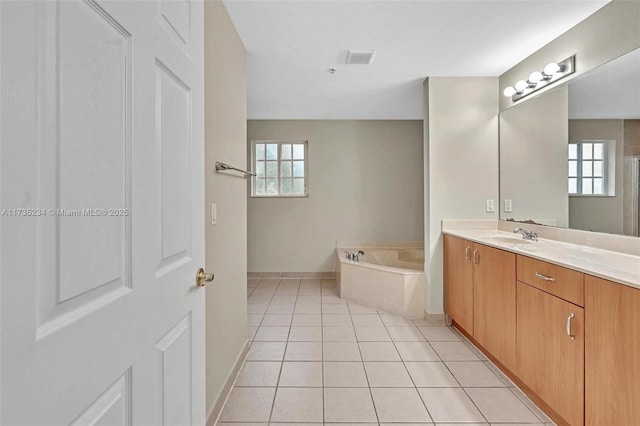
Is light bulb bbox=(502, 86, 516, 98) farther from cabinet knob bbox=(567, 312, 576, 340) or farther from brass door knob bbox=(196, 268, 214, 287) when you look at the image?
brass door knob bbox=(196, 268, 214, 287)

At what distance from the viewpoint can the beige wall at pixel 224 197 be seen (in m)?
1.70

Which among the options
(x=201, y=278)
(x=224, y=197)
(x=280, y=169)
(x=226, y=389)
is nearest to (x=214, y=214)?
(x=224, y=197)

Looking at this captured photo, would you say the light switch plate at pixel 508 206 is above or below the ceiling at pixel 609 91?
below

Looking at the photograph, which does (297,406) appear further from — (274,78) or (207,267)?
(274,78)

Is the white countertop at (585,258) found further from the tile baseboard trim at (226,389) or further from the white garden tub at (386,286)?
the tile baseboard trim at (226,389)

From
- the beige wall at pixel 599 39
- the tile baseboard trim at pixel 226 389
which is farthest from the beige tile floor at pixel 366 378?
the beige wall at pixel 599 39

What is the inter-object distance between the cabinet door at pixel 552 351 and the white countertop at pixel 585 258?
19 centimetres

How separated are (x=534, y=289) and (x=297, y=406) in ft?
4.97

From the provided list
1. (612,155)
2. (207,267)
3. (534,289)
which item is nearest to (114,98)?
(207,267)

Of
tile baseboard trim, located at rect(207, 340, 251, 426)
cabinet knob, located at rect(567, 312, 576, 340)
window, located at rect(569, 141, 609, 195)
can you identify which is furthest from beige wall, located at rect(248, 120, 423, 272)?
cabinet knob, located at rect(567, 312, 576, 340)

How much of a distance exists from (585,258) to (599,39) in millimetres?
1412

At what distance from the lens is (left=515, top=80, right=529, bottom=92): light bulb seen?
2.66 meters

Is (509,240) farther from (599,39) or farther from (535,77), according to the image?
(599,39)

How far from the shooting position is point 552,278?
1.70 m
